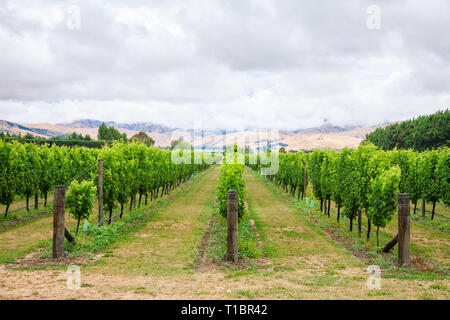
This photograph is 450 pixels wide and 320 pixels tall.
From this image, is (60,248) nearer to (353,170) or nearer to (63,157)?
(353,170)

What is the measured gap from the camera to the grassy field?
5738mm

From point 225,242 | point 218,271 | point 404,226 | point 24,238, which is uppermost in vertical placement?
point 404,226

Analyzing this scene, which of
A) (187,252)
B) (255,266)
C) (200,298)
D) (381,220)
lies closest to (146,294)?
(200,298)

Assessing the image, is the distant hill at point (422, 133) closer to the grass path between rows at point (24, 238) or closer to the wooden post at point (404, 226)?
the wooden post at point (404, 226)

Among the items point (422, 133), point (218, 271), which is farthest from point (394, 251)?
point (422, 133)

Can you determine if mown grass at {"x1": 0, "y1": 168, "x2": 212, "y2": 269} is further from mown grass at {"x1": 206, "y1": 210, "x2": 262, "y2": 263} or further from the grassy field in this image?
mown grass at {"x1": 206, "y1": 210, "x2": 262, "y2": 263}

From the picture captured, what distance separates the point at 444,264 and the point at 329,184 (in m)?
7.34

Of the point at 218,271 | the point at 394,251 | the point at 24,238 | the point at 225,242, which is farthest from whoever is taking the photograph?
the point at 24,238

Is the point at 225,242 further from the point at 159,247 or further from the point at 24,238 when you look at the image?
the point at 24,238

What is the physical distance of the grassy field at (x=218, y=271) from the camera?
18.8ft

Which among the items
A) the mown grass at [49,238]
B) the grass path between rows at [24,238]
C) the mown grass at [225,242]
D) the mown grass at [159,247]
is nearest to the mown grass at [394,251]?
the mown grass at [225,242]

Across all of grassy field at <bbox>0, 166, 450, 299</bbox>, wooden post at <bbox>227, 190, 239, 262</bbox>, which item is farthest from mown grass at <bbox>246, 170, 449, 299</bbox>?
wooden post at <bbox>227, 190, 239, 262</bbox>

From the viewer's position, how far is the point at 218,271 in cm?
764

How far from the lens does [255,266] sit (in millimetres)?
8125
